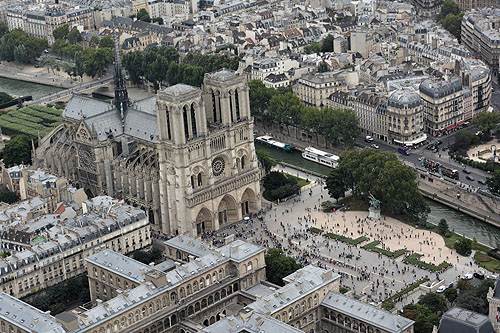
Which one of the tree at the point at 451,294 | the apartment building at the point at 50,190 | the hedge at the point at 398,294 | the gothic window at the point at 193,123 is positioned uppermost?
the gothic window at the point at 193,123

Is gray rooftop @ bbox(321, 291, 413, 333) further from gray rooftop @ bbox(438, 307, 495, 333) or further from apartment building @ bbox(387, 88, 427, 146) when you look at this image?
apartment building @ bbox(387, 88, 427, 146)

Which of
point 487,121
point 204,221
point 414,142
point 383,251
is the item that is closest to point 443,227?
point 383,251

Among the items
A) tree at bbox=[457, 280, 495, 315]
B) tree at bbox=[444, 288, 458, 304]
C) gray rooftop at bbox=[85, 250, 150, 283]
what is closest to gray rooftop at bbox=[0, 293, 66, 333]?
gray rooftop at bbox=[85, 250, 150, 283]

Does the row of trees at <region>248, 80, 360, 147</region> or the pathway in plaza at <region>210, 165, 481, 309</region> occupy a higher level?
the row of trees at <region>248, 80, 360, 147</region>

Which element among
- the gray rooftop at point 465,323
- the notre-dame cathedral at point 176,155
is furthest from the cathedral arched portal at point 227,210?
the gray rooftop at point 465,323

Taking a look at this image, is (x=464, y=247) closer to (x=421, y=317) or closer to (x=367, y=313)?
(x=421, y=317)

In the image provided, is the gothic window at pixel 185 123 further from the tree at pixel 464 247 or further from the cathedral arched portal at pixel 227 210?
the tree at pixel 464 247

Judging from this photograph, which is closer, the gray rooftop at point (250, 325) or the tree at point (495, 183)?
the gray rooftop at point (250, 325)
